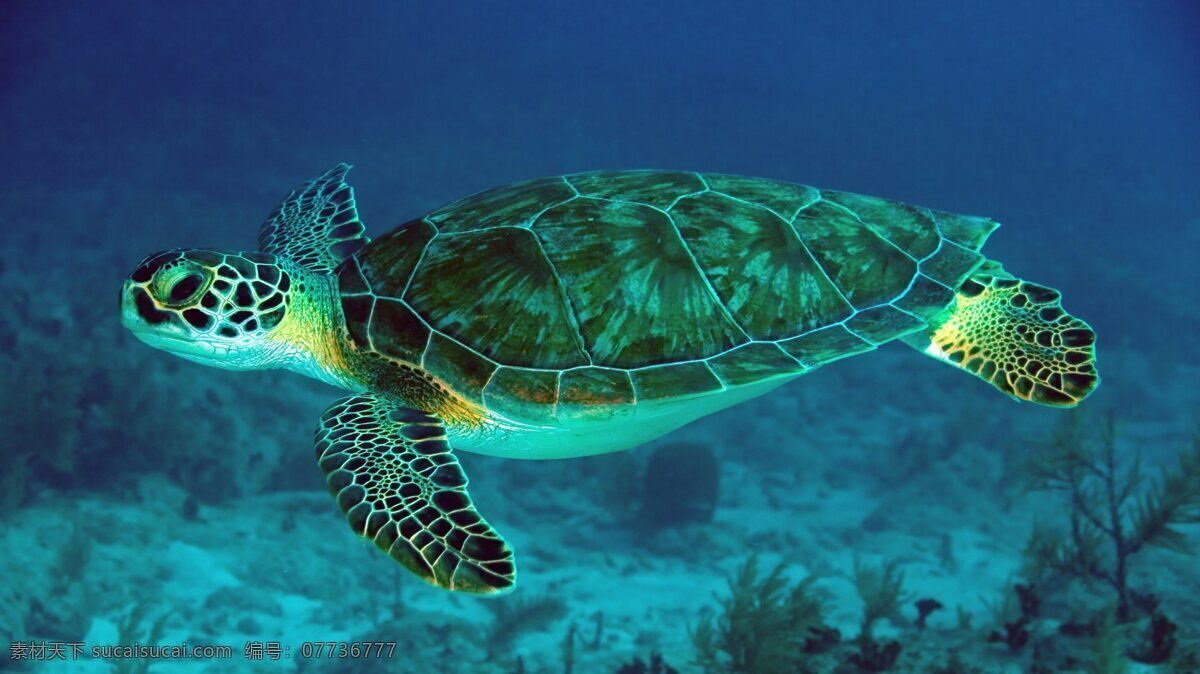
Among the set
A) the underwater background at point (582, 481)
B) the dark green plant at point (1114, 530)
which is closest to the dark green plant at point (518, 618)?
the underwater background at point (582, 481)

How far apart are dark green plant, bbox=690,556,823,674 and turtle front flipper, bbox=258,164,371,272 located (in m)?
4.27

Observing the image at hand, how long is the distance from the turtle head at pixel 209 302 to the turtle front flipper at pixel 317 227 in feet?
2.84

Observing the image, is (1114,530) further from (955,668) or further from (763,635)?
(763,635)

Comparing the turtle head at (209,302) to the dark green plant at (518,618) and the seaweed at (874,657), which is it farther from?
the seaweed at (874,657)

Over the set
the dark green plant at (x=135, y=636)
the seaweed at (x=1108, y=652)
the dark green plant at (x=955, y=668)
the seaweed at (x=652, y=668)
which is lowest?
the dark green plant at (x=135, y=636)

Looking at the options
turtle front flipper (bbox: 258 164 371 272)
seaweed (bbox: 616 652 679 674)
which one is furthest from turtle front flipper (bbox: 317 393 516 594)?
seaweed (bbox: 616 652 679 674)

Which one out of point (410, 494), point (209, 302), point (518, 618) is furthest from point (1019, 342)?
point (518, 618)

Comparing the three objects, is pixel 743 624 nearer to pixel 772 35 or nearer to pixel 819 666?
pixel 819 666

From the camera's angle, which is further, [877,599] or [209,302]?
[877,599]

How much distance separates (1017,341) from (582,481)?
8147 mm

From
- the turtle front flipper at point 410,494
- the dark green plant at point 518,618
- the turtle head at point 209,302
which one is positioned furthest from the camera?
the dark green plant at point 518,618

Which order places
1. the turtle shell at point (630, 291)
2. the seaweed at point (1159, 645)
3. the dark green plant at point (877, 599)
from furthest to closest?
the dark green plant at point (877, 599) < the seaweed at point (1159, 645) < the turtle shell at point (630, 291)

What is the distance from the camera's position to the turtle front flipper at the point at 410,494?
9.02 ft

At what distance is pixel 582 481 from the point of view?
36.8 ft
